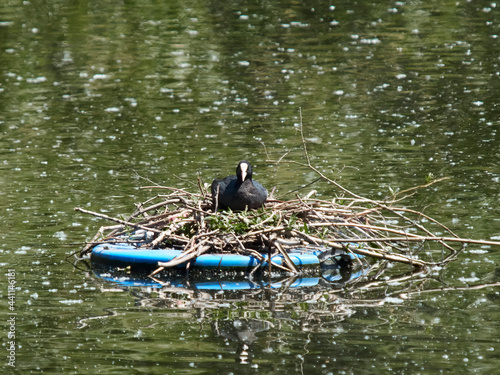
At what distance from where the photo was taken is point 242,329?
22.2ft

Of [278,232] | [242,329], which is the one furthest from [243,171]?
[242,329]

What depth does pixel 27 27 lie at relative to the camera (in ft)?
84.8

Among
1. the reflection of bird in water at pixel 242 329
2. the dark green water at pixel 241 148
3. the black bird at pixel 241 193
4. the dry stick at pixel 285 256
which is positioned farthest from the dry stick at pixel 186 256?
the reflection of bird in water at pixel 242 329

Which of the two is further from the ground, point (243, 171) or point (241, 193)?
point (243, 171)

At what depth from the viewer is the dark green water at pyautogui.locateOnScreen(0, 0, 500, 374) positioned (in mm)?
6465

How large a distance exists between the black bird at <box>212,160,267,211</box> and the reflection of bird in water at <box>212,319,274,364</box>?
172 cm

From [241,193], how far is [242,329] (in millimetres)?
1952

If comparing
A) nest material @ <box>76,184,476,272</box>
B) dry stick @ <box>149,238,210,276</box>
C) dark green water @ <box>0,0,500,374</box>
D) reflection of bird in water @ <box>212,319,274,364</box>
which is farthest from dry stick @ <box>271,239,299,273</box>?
reflection of bird in water @ <box>212,319,274,364</box>

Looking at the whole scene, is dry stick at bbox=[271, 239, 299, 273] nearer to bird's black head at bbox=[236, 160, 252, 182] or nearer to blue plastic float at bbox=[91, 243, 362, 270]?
blue plastic float at bbox=[91, 243, 362, 270]

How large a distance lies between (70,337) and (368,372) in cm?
215

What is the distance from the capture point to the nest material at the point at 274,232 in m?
8.19

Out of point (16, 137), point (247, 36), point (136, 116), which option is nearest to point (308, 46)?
point (247, 36)

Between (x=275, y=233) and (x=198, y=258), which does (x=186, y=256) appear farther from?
(x=275, y=233)

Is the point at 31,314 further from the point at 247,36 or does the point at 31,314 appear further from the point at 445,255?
the point at 247,36
